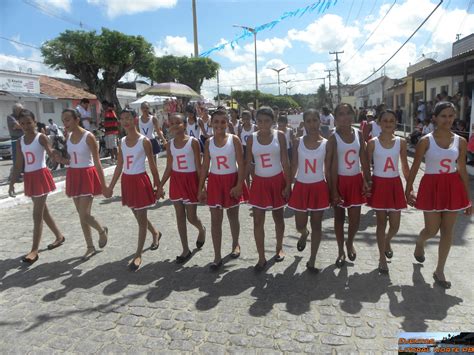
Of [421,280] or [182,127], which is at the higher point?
[182,127]

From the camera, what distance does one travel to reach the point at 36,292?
13.7 ft

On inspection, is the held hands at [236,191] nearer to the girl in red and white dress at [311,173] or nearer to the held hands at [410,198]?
the girl in red and white dress at [311,173]

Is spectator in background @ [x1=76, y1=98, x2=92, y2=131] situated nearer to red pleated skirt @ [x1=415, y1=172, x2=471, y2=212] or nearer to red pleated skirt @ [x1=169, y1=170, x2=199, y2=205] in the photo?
red pleated skirt @ [x1=169, y1=170, x2=199, y2=205]

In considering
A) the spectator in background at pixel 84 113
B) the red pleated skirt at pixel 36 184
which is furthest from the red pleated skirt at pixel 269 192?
the spectator in background at pixel 84 113

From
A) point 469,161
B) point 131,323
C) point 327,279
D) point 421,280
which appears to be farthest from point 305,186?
point 469,161

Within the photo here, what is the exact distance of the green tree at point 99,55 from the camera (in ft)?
78.4

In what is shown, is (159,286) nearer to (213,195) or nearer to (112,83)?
(213,195)

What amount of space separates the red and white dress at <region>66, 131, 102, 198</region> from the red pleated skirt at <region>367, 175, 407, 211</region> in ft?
11.0

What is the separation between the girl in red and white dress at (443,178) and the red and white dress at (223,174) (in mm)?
1891

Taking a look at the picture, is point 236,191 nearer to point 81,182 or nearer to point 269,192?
point 269,192

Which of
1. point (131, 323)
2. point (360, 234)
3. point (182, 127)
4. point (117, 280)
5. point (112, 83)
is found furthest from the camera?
point (112, 83)

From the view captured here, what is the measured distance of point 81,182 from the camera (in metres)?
4.90

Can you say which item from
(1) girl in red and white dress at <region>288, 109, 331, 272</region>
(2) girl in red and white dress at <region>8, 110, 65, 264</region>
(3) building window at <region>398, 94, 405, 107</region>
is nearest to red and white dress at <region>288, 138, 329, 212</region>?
(1) girl in red and white dress at <region>288, 109, 331, 272</region>

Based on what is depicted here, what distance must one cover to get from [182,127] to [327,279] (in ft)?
7.84
